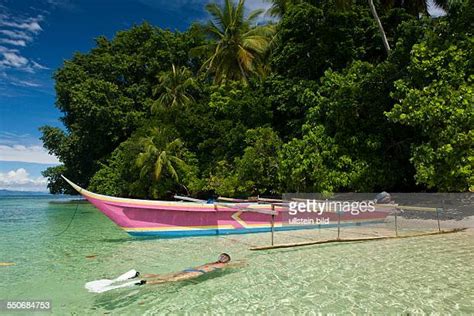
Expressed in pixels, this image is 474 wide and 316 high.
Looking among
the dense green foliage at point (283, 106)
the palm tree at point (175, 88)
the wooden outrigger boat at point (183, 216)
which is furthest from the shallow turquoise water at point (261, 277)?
the palm tree at point (175, 88)

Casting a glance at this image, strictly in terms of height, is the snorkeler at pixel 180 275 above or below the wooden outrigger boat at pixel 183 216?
below

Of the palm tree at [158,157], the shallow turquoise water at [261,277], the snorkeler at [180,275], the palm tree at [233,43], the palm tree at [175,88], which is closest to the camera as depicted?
the shallow turquoise water at [261,277]

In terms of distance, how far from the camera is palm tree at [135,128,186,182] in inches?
744

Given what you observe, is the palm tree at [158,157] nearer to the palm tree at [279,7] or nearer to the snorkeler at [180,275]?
the palm tree at [279,7]

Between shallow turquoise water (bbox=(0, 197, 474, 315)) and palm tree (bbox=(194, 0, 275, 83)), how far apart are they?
14.6 metres

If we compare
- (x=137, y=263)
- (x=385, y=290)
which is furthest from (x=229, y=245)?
(x=385, y=290)

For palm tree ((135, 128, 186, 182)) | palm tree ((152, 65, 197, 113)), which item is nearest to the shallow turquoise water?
palm tree ((135, 128, 186, 182))

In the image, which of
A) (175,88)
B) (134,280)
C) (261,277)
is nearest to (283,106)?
(175,88)

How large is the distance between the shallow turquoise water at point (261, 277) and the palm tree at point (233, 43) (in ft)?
47.9

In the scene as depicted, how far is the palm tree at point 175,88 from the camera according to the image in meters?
23.7

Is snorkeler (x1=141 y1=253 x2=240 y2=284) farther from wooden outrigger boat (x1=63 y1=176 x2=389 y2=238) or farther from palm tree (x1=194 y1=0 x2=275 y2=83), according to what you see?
palm tree (x1=194 y1=0 x2=275 y2=83)

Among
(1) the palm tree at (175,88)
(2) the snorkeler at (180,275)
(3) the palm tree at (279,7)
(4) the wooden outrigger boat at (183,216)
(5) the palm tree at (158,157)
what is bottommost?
(2) the snorkeler at (180,275)

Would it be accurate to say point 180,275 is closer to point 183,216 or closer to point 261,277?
point 261,277

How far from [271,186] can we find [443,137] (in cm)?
764
